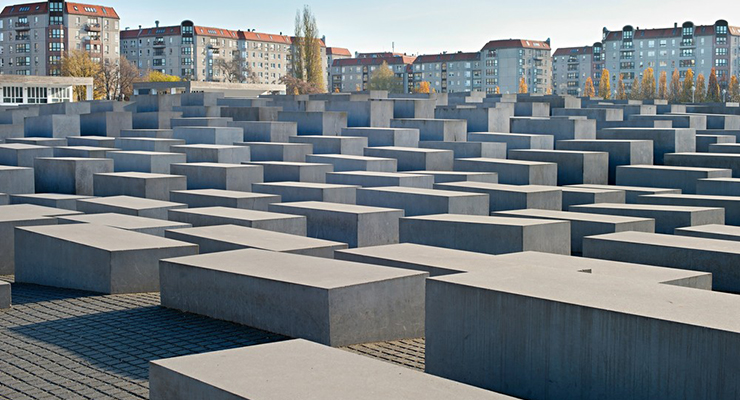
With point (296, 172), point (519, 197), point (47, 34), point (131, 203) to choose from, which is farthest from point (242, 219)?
point (47, 34)

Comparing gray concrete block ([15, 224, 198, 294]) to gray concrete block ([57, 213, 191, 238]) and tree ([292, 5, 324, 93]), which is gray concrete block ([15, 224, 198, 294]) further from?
tree ([292, 5, 324, 93])

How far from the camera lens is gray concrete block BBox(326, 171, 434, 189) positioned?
17.5 meters

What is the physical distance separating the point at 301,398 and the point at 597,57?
17193 centimetres

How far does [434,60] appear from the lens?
173625 millimetres

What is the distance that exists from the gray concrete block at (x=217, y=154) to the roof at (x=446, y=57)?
151 metres

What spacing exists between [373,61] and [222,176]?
167480 millimetres

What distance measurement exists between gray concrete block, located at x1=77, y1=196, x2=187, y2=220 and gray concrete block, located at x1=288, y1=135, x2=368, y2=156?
7814mm

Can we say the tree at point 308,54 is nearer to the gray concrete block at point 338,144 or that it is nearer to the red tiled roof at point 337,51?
the gray concrete block at point 338,144

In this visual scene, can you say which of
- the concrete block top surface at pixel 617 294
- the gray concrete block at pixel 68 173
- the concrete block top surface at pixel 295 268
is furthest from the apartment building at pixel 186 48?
the concrete block top surface at pixel 617 294

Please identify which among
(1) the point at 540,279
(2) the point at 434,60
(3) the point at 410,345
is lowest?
(3) the point at 410,345

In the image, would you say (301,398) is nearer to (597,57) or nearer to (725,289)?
(725,289)

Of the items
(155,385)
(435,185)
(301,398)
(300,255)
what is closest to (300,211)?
(435,185)

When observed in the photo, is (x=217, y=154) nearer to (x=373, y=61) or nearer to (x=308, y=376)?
(x=308, y=376)

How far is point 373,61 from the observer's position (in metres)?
183
